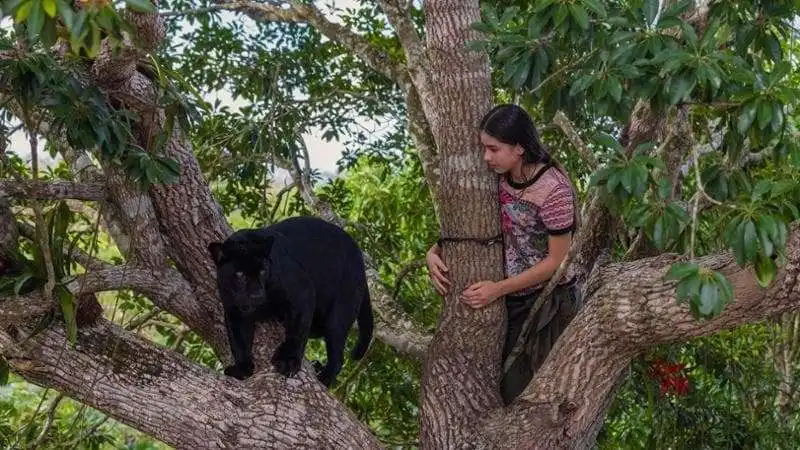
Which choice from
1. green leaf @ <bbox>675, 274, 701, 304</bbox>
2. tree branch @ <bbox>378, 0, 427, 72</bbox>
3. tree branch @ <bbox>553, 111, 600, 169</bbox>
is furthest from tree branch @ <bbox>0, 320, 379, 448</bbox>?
green leaf @ <bbox>675, 274, 701, 304</bbox>

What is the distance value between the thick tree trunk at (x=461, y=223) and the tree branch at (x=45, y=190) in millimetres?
1225

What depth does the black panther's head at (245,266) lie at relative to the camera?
3566 millimetres

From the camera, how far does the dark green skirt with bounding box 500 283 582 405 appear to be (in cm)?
383


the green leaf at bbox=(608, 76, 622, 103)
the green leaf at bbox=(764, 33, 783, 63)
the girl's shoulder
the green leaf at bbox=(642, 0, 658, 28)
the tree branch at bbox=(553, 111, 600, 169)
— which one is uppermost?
the green leaf at bbox=(764, 33, 783, 63)

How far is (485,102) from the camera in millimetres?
3754

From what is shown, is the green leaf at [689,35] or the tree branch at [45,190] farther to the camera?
the tree branch at [45,190]

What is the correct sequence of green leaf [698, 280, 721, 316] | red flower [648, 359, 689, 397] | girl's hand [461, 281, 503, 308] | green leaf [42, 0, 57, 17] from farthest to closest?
red flower [648, 359, 689, 397]
girl's hand [461, 281, 503, 308]
green leaf [698, 280, 721, 316]
green leaf [42, 0, 57, 17]

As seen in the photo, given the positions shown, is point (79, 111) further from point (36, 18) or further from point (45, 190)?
point (36, 18)

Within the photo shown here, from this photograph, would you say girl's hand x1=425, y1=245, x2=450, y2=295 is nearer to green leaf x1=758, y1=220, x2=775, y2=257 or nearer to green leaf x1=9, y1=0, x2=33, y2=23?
green leaf x1=758, y1=220, x2=775, y2=257

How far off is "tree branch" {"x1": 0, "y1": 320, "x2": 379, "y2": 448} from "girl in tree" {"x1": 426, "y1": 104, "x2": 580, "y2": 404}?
2.34 ft

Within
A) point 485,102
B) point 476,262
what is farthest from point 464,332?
point 485,102

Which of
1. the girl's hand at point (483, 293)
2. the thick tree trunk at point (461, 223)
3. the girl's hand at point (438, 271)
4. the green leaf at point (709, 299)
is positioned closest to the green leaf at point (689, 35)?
the green leaf at point (709, 299)

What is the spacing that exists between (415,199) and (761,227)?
3239 mm

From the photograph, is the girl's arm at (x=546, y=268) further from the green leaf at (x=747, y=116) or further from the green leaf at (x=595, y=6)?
the green leaf at (x=595, y=6)
